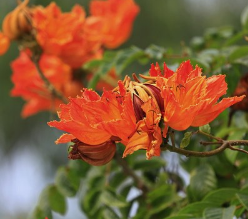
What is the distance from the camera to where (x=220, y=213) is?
1315 mm

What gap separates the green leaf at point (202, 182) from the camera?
4.99ft

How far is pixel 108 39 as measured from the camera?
2189 millimetres

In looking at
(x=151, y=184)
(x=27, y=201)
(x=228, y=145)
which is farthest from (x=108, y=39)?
(x=27, y=201)

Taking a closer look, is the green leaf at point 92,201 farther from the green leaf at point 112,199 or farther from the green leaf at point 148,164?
the green leaf at point 148,164

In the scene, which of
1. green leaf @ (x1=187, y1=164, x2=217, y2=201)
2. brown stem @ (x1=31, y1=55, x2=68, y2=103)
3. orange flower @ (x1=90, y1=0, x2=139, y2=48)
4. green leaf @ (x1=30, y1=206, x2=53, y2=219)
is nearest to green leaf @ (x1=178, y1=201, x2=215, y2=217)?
green leaf @ (x1=187, y1=164, x2=217, y2=201)

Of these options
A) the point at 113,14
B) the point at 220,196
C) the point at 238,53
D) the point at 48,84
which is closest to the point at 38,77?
the point at 48,84

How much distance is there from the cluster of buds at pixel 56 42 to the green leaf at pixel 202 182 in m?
0.52

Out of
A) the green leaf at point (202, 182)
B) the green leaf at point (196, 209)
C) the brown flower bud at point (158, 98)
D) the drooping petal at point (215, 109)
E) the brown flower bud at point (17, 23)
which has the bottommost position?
the green leaf at point (202, 182)

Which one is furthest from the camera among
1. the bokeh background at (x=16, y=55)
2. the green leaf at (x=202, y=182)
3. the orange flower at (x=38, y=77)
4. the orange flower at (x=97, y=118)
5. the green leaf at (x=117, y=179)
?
the bokeh background at (x=16, y=55)

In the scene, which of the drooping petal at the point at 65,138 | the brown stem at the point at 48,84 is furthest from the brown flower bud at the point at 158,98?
the brown stem at the point at 48,84

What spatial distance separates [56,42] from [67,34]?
1.5 inches

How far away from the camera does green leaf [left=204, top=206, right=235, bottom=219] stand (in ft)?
4.26

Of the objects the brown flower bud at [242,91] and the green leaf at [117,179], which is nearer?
the brown flower bud at [242,91]

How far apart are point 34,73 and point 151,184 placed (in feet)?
1.50
